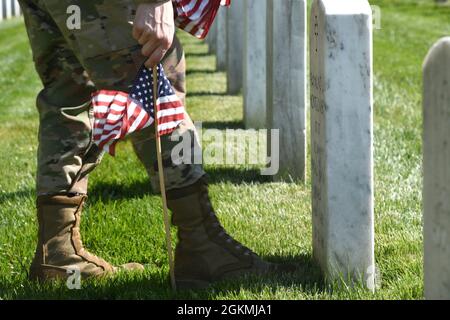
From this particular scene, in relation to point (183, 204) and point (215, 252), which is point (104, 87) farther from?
point (215, 252)

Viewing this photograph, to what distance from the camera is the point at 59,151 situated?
3863 millimetres

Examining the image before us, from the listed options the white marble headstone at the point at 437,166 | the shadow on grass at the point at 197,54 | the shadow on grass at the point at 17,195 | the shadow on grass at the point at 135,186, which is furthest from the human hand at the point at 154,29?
the shadow on grass at the point at 197,54

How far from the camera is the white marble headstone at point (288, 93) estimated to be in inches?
217

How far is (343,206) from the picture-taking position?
3436 millimetres

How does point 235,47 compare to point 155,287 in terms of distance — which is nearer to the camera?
point 155,287

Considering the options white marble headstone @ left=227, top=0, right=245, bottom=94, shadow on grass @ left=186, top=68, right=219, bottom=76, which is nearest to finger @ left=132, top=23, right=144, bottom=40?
white marble headstone @ left=227, top=0, right=245, bottom=94

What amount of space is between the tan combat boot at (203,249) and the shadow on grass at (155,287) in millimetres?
65

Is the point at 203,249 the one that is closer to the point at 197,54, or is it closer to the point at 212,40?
the point at 212,40

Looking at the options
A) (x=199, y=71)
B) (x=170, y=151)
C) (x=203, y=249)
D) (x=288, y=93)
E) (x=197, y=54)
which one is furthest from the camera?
(x=197, y=54)

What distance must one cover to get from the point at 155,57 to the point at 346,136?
2.30 ft

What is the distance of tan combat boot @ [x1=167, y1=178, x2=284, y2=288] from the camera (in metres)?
3.63

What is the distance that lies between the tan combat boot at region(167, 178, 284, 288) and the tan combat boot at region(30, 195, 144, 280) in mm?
362

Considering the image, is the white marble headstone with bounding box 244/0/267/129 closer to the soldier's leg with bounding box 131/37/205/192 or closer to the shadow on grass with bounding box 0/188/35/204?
the shadow on grass with bounding box 0/188/35/204

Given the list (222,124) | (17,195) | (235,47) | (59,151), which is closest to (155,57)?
(59,151)
